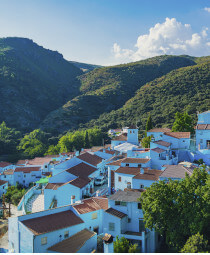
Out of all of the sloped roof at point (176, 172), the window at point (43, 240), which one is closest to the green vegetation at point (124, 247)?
the window at point (43, 240)

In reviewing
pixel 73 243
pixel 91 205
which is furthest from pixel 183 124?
pixel 73 243

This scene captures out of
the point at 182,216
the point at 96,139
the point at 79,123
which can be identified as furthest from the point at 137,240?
the point at 79,123

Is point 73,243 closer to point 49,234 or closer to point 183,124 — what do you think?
point 49,234

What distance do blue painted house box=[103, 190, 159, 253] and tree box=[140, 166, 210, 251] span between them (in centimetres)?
162

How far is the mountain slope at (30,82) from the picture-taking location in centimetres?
10206

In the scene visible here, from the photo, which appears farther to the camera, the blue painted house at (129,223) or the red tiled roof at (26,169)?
the red tiled roof at (26,169)

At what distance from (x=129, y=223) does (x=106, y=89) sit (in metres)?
94.8

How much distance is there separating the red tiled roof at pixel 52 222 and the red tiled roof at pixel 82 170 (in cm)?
1118

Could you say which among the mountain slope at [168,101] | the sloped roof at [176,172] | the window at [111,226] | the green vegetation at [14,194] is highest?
the mountain slope at [168,101]

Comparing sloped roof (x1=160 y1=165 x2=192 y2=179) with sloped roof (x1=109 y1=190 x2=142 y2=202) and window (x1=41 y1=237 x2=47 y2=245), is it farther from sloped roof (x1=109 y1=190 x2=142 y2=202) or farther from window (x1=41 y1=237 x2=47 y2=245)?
window (x1=41 y1=237 x2=47 y2=245)

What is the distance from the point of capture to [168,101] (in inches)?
3110

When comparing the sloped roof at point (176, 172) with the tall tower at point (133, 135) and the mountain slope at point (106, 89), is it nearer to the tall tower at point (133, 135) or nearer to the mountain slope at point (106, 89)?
the tall tower at point (133, 135)

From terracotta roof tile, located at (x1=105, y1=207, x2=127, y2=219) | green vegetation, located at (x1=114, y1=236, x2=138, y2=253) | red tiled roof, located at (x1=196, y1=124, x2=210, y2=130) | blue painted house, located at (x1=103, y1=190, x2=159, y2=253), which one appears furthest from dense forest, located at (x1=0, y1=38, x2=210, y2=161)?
green vegetation, located at (x1=114, y1=236, x2=138, y2=253)

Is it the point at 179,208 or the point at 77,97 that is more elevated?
the point at 77,97
